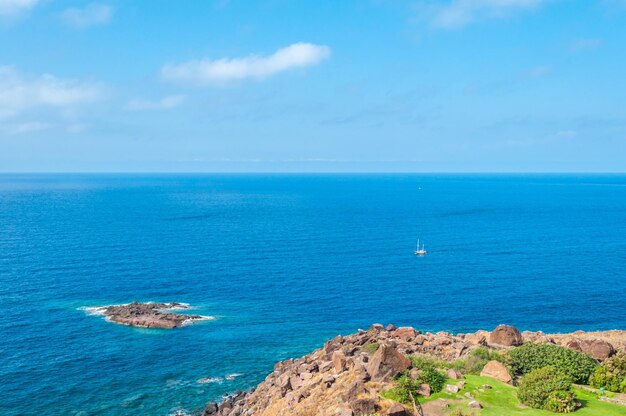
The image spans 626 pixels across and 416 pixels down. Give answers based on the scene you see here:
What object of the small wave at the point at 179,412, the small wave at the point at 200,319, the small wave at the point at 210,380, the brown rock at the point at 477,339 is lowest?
the small wave at the point at 179,412

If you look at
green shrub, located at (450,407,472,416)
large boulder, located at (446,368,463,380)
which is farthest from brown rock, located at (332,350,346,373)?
green shrub, located at (450,407,472,416)

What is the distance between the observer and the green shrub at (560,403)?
38.2m

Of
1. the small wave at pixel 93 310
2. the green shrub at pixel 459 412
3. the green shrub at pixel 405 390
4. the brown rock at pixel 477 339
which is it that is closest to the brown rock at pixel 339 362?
the green shrub at pixel 405 390

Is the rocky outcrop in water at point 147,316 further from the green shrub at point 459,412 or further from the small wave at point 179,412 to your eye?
the green shrub at point 459,412

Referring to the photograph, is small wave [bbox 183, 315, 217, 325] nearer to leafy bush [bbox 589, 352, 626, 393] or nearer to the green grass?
the green grass

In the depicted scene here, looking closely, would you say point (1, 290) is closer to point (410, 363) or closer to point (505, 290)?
point (410, 363)

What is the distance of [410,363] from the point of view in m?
45.1

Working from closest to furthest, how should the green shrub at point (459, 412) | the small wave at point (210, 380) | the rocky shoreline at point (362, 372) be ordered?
the green shrub at point (459, 412), the rocky shoreline at point (362, 372), the small wave at point (210, 380)

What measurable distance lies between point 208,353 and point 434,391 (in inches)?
1813

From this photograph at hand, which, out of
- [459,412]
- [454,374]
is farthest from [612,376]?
[459,412]

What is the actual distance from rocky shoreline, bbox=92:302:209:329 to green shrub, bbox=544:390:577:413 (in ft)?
218

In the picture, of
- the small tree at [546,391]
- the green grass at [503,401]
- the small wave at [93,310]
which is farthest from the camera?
the small wave at [93,310]

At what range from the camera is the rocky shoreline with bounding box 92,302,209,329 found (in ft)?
299

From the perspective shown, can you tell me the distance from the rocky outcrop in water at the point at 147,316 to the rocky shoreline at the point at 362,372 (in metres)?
30.6
